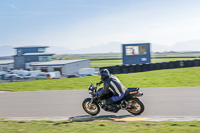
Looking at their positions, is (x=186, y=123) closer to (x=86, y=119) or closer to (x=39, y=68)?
(x=86, y=119)

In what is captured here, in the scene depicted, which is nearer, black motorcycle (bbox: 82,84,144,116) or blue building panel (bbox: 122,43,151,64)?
black motorcycle (bbox: 82,84,144,116)

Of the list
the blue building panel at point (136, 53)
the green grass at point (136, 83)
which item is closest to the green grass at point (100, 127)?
the green grass at point (136, 83)

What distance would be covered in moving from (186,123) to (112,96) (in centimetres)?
267

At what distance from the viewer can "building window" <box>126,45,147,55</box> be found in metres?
40.2

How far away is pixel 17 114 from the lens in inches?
387

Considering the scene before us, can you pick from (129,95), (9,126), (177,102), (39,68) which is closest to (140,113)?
(129,95)

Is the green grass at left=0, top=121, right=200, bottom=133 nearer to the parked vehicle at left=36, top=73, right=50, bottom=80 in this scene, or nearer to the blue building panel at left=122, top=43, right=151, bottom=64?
the parked vehicle at left=36, top=73, right=50, bottom=80

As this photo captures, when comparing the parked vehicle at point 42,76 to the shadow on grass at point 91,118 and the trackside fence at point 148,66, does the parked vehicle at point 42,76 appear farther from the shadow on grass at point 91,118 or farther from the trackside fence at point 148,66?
the shadow on grass at point 91,118

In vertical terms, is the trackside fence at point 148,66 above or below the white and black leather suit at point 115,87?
above

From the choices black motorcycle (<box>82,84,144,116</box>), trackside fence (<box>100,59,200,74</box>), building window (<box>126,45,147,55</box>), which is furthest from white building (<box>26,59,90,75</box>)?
black motorcycle (<box>82,84,144,116</box>)

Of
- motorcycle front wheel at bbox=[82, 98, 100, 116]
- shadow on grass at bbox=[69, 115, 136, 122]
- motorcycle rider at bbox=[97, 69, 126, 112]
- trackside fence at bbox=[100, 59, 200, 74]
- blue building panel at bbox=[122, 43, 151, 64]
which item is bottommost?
shadow on grass at bbox=[69, 115, 136, 122]

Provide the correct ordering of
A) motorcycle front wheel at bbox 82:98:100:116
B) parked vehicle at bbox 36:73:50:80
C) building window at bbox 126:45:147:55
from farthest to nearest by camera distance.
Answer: building window at bbox 126:45:147:55 < parked vehicle at bbox 36:73:50:80 < motorcycle front wheel at bbox 82:98:100:116

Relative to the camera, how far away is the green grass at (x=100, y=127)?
641cm

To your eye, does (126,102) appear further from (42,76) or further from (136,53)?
(42,76)
